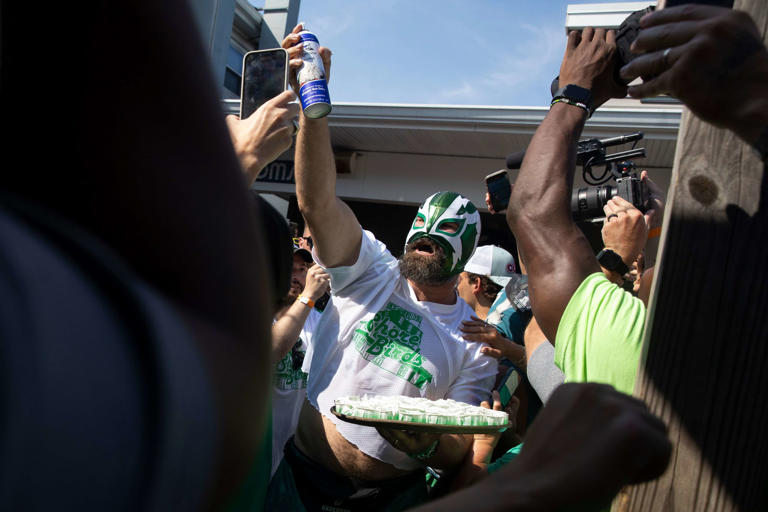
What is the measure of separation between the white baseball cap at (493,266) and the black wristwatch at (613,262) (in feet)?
6.64

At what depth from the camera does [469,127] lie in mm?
6902

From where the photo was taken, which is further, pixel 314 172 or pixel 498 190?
pixel 498 190

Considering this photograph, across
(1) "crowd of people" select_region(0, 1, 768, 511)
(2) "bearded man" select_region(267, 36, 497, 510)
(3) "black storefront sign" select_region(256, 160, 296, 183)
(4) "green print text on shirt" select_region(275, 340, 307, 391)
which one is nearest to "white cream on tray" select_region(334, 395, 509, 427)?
(2) "bearded man" select_region(267, 36, 497, 510)

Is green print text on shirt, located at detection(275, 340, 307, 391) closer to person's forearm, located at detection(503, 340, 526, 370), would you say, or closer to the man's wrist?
person's forearm, located at detection(503, 340, 526, 370)

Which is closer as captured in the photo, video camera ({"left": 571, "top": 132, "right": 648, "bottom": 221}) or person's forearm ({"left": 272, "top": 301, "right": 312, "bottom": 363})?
video camera ({"left": 571, "top": 132, "right": 648, "bottom": 221})

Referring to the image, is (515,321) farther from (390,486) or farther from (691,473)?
(691,473)

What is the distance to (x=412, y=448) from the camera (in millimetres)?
2332

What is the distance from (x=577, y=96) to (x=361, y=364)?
1651 mm

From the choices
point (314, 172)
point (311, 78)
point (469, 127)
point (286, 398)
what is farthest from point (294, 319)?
point (469, 127)

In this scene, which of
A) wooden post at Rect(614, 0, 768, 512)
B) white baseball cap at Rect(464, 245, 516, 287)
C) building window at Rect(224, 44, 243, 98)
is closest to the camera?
wooden post at Rect(614, 0, 768, 512)

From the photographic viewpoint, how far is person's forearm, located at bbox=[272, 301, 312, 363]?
10.5ft

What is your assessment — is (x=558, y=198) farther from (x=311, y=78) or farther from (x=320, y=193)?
(x=320, y=193)

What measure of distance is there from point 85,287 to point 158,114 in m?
0.16

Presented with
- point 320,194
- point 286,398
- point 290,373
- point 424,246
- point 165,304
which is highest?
point 320,194
